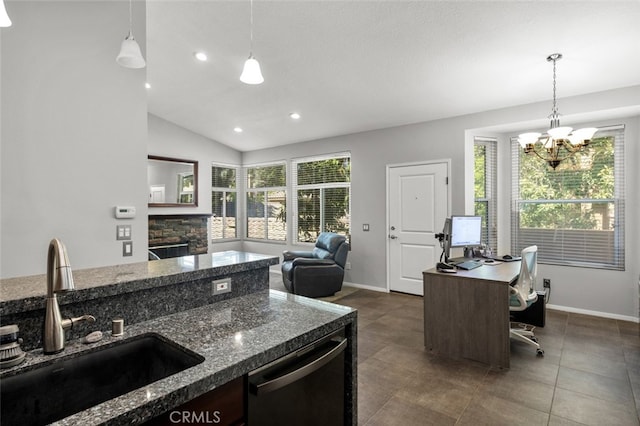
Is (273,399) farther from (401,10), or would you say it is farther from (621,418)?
(401,10)

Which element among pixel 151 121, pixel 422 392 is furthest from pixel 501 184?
pixel 151 121

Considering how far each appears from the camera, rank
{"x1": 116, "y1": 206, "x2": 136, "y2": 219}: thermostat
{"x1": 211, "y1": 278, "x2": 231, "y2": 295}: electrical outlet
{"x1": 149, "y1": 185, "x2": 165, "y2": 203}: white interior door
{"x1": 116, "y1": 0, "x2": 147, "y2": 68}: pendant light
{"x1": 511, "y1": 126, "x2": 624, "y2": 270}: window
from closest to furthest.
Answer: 1. {"x1": 211, "y1": 278, "x2": 231, "y2": 295}: electrical outlet
2. {"x1": 116, "y1": 0, "x2": 147, "y2": 68}: pendant light
3. {"x1": 116, "y1": 206, "x2": 136, "y2": 219}: thermostat
4. {"x1": 511, "y1": 126, "x2": 624, "y2": 270}: window
5. {"x1": 149, "y1": 185, "x2": 165, "y2": 203}: white interior door

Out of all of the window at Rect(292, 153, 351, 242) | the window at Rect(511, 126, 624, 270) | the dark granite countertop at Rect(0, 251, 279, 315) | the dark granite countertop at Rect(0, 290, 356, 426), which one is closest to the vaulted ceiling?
the window at Rect(511, 126, 624, 270)

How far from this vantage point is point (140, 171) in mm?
2709

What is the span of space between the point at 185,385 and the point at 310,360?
0.48 metres

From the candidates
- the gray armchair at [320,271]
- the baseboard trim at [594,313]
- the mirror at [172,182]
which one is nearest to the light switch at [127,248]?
the gray armchair at [320,271]

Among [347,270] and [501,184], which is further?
[347,270]

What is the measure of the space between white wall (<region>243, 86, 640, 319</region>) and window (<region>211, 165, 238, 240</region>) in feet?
4.49

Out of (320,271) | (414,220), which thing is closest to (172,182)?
(320,271)

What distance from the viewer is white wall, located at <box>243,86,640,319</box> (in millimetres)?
3871

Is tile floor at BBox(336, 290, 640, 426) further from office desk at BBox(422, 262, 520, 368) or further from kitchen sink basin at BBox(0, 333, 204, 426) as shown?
kitchen sink basin at BBox(0, 333, 204, 426)

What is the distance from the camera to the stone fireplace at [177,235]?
5887 mm

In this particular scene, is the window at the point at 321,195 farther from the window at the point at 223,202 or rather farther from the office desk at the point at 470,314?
the office desk at the point at 470,314

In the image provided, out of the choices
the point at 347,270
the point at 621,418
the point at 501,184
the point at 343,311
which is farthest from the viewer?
the point at 347,270
